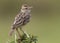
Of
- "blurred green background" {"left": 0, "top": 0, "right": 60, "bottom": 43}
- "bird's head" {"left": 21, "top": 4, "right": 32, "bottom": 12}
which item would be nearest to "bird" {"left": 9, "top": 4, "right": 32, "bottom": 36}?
"bird's head" {"left": 21, "top": 4, "right": 32, "bottom": 12}

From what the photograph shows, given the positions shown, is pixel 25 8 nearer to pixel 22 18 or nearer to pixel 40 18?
pixel 22 18

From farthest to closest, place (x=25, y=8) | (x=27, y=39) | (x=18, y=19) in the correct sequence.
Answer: (x=25, y=8), (x=18, y=19), (x=27, y=39)

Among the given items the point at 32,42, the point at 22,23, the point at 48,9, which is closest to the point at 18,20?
the point at 22,23

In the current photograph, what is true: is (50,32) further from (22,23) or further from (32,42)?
(32,42)

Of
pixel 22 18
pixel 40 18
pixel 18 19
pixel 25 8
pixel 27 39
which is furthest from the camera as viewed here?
pixel 40 18

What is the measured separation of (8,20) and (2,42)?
332cm

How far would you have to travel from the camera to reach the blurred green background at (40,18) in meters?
12.6

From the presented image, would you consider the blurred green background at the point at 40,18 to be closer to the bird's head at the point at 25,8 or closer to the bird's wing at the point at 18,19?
the bird's head at the point at 25,8

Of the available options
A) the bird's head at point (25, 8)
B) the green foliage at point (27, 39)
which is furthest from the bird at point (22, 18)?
the green foliage at point (27, 39)

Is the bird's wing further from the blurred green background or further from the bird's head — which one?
the blurred green background

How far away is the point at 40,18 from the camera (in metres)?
14.4

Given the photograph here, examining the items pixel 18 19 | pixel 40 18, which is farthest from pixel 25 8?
pixel 40 18

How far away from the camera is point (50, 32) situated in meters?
13.0

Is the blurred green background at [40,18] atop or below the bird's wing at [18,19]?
atop
